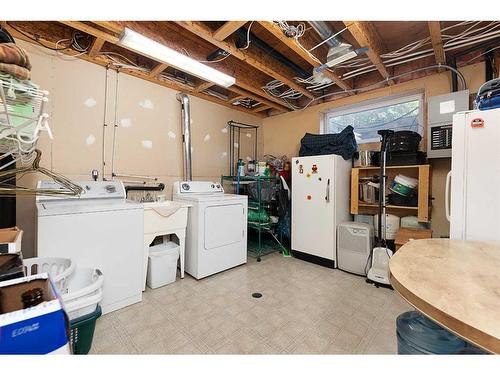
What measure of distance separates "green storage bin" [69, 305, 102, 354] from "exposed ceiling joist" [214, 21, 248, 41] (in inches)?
95.4

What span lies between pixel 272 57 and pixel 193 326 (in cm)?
296

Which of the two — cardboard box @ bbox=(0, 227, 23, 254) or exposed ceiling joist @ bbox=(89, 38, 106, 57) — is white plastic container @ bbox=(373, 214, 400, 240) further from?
exposed ceiling joist @ bbox=(89, 38, 106, 57)

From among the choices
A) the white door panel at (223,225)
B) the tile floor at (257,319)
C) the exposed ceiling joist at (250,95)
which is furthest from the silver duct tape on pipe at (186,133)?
the tile floor at (257,319)

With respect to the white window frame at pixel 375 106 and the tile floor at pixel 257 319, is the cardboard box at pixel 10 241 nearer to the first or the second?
the tile floor at pixel 257 319

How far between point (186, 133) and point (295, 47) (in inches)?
73.0

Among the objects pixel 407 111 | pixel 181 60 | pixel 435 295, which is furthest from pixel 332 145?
pixel 435 295

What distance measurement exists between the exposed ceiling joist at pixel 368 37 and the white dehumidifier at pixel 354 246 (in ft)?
6.48

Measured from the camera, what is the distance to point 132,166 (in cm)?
291

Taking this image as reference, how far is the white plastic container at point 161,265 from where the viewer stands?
2.43 m

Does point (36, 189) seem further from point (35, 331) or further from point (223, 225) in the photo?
point (223, 225)

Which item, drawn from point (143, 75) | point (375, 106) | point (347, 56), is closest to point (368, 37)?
point (347, 56)

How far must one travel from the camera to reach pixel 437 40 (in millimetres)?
2172

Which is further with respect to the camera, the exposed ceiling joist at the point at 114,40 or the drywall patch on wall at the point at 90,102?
the drywall patch on wall at the point at 90,102
